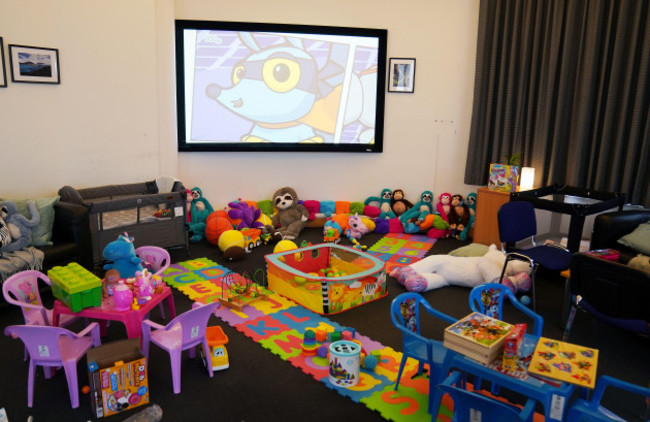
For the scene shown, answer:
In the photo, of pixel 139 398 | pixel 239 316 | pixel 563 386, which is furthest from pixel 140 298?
pixel 563 386

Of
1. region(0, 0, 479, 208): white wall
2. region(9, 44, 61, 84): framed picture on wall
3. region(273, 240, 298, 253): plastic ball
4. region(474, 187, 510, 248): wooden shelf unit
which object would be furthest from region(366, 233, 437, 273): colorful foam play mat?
region(9, 44, 61, 84): framed picture on wall

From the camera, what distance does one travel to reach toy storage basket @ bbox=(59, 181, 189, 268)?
177 inches

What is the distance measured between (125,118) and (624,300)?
465cm

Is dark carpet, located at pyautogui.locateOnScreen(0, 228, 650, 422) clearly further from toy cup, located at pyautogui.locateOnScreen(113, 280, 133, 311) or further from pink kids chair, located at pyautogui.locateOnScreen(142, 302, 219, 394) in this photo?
toy cup, located at pyautogui.locateOnScreen(113, 280, 133, 311)

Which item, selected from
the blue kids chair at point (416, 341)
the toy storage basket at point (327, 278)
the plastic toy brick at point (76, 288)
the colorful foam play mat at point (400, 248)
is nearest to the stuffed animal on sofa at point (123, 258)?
the plastic toy brick at point (76, 288)

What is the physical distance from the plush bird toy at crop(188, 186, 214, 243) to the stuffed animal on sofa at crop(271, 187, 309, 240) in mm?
758

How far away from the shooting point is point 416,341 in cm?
261

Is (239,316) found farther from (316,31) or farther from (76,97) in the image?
(316,31)

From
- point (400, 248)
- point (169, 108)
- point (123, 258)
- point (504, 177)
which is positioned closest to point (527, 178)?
point (504, 177)

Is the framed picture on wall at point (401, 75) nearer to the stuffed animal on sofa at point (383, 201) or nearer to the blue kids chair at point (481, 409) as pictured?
the stuffed animal on sofa at point (383, 201)

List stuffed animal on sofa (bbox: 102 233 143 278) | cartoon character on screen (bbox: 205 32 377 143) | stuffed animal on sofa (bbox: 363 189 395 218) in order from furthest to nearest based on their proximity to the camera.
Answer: stuffed animal on sofa (bbox: 363 189 395 218) < cartoon character on screen (bbox: 205 32 377 143) < stuffed animal on sofa (bbox: 102 233 143 278)

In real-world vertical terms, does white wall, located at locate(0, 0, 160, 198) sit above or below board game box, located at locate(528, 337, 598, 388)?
above

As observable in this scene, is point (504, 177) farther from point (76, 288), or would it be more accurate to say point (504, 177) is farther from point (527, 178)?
point (76, 288)

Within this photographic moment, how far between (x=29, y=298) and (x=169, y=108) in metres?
2.98
